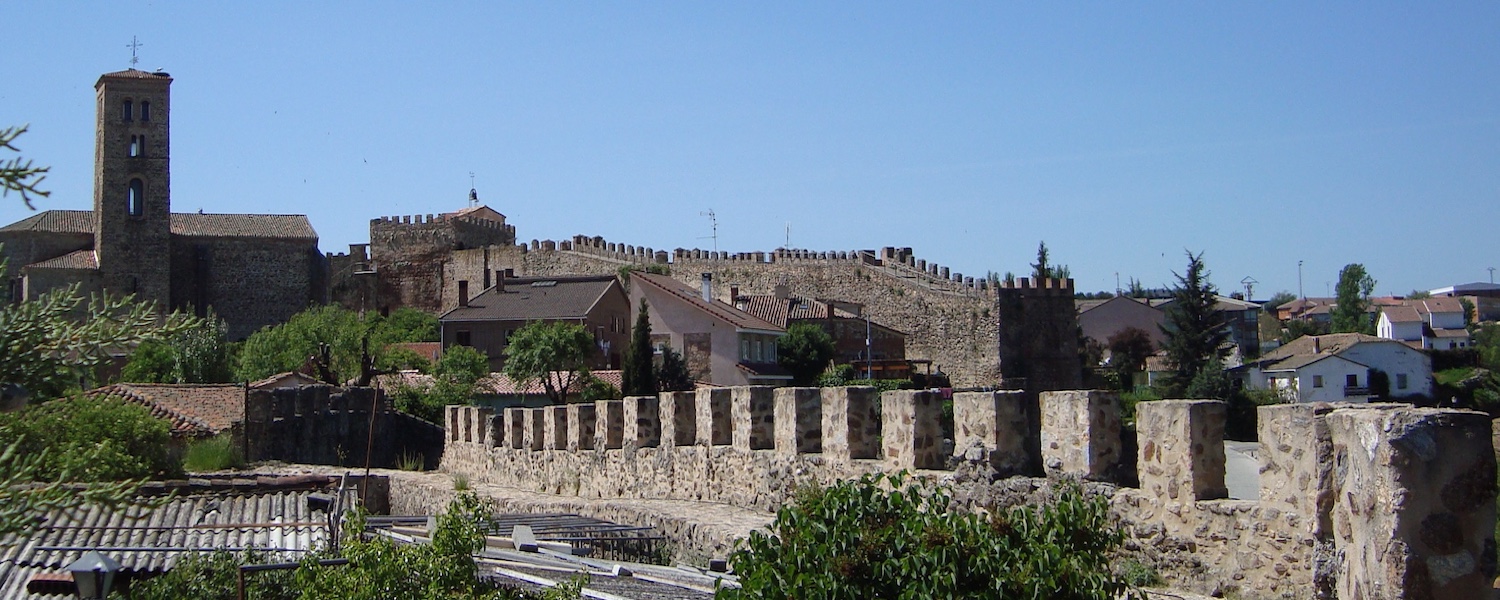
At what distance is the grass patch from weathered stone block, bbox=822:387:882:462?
1037 centimetres

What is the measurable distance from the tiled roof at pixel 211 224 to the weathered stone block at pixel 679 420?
5981 centimetres

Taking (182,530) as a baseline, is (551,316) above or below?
above

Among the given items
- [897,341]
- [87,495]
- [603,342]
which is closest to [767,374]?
[603,342]

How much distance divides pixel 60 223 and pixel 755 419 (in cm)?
6322

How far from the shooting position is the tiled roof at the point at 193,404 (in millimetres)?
22422

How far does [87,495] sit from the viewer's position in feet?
15.4

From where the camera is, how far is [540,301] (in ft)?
165

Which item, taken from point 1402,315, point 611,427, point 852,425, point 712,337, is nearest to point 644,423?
point 611,427

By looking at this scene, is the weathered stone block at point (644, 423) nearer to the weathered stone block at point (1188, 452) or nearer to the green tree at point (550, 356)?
the weathered stone block at point (1188, 452)

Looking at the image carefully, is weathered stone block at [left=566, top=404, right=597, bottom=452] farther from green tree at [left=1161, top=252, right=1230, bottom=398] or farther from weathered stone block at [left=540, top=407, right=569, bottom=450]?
green tree at [left=1161, top=252, right=1230, bottom=398]

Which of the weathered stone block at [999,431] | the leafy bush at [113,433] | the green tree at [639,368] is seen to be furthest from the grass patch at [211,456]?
the green tree at [639,368]

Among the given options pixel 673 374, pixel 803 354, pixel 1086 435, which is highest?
pixel 803 354

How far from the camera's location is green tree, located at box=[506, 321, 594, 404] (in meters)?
41.2

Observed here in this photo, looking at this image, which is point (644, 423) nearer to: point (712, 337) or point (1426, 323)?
point (712, 337)
